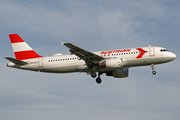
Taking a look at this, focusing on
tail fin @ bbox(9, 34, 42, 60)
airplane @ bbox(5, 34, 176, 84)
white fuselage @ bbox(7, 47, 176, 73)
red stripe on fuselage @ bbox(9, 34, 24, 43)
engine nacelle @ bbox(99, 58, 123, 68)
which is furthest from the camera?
red stripe on fuselage @ bbox(9, 34, 24, 43)

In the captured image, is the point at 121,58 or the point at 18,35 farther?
the point at 18,35

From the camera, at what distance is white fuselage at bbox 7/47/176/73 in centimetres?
3906

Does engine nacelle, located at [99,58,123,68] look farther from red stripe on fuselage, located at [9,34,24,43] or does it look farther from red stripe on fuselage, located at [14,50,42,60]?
red stripe on fuselage, located at [9,34,24,43]

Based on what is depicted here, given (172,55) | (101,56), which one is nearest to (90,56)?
(101,56)

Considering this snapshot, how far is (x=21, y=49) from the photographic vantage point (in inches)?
1738

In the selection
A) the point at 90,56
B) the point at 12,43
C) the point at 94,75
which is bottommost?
the point at 94,75

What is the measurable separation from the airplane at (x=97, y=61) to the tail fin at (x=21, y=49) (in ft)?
0.69

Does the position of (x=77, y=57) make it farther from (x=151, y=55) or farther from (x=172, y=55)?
(x=172, y=55)

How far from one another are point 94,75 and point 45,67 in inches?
309

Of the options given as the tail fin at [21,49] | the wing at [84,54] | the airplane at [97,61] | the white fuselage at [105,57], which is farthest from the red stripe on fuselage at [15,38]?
the wing at [84,54]

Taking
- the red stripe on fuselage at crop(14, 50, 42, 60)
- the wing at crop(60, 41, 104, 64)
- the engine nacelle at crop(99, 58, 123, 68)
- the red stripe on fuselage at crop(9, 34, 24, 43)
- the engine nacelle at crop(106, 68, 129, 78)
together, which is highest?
the red stripe on fuselage at crop(9, 34, 24, 43)

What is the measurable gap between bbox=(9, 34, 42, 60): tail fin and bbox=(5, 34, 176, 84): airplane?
21 centimetres

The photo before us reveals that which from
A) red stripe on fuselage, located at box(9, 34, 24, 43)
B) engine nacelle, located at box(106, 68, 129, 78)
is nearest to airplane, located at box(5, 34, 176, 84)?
engine nacelle, located at box(106, 68, 129, 78)

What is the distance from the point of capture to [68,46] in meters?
34.9
